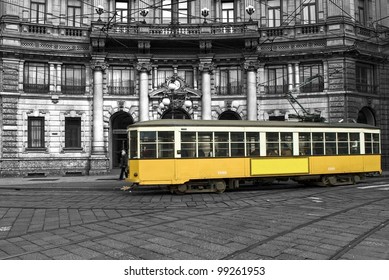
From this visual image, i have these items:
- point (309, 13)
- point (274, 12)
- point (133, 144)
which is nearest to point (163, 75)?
point (274, 12)

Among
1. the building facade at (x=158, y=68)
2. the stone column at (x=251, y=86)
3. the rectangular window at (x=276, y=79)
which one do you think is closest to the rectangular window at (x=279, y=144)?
the building facade at (x=158, y=68)

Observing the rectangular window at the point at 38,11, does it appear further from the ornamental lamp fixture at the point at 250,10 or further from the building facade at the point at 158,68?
the ornamental lamp fixture at the point at 250,10

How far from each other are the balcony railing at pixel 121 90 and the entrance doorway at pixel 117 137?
146cm

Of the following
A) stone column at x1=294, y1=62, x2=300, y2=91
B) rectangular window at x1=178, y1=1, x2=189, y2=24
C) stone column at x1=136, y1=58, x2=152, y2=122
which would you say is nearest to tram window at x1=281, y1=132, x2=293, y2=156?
stone column at x1=294, y1=62, x2=300, y2=91

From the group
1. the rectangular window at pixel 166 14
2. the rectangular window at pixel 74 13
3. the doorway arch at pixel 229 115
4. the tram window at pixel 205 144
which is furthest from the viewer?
the rectangular window at pixel 166 14

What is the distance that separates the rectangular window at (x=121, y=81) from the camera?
74.6 feet

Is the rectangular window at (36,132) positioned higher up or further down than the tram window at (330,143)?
higher up

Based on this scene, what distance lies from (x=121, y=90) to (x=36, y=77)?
5.56m

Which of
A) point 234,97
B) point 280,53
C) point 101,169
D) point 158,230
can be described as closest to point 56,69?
point 101,169

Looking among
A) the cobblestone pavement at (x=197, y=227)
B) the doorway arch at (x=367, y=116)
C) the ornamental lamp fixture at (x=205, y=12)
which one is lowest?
the cobblestone pavement at (x=197, y=227)

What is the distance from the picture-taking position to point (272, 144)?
13406 mm

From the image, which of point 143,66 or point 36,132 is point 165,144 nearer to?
point 143,66

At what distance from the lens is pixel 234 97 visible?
75.3ft

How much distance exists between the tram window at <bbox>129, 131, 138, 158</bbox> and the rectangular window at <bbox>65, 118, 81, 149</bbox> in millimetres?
11060
